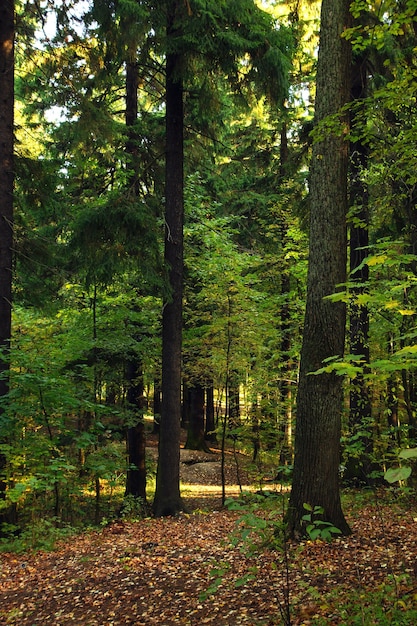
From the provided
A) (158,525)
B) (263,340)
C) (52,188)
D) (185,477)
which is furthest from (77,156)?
(185,477)

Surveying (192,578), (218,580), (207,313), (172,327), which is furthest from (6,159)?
(218,580)

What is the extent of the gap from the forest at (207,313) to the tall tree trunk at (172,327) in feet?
0.14

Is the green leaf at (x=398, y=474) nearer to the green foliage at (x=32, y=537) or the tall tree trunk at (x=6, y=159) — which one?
the green foliage at (x=32, y=537)

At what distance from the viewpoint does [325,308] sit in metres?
5.44

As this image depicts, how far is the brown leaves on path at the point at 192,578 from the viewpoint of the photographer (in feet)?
13.5

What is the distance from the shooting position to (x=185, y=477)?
53.6 ft

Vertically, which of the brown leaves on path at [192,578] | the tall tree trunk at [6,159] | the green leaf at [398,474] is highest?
the tall tree trunk at [6,159]

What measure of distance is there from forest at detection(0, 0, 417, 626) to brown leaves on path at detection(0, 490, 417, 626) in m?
0.03

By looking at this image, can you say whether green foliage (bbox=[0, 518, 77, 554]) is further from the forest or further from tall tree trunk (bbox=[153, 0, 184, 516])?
tall tree trunk (bbox=[153, 0, 184, 516])

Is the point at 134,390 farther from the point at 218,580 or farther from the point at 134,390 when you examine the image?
the point at 218,580

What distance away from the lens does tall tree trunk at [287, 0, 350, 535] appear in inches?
212

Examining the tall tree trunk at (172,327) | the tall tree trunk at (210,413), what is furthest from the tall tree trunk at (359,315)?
the tall tree trunk at (210,413)

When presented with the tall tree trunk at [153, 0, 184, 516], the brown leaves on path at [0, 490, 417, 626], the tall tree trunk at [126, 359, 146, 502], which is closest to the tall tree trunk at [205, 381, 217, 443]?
the tall tree trunk at [126, 359, 146, 502]

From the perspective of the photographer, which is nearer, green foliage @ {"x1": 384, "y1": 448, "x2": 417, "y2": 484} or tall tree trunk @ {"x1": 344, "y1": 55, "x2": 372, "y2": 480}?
green foliage @ {"x1": 384, "y1": 448, "x2": 417, "y2": 484}
